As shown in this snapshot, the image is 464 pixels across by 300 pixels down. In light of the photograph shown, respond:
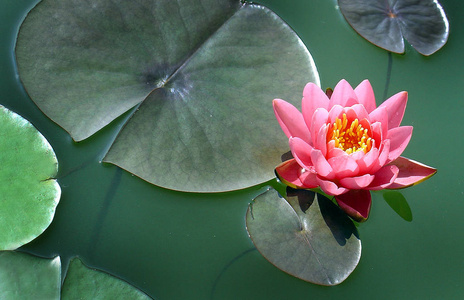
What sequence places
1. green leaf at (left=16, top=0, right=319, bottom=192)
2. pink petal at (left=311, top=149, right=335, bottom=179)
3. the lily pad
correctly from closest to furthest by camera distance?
1. pink petal at (left=311, top=149, right=335, bottom=179)
2. green leaf at (left=16, top=0, right=319, bottom=192)
3. the lily pad

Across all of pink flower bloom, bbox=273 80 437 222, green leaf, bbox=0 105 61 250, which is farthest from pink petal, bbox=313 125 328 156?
green leaf, bbox=0 105 61 250

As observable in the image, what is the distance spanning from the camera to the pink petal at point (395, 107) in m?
1.80

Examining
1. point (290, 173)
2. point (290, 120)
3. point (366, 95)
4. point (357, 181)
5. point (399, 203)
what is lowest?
point (399, 203)

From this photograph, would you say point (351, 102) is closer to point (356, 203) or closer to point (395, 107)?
point (395, 107)

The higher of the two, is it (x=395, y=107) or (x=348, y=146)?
(x=395, y=107)

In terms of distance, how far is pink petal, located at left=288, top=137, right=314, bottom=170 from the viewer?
1703 mm

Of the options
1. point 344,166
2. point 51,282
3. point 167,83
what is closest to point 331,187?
point 344,166

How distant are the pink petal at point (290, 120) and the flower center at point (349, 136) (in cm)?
11

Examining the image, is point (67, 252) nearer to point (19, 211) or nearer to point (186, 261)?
point (19, 211)

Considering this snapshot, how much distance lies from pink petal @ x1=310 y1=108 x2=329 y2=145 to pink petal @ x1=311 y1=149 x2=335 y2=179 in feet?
0.35

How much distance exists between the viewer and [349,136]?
1775mm

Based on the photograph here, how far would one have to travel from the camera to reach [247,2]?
7.14 ft

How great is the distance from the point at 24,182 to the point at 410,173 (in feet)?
5.28

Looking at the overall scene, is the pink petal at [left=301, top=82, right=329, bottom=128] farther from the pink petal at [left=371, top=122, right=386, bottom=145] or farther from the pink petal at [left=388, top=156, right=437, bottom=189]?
the pink petal at [left=388, top=156, right=437, bottom=189]
